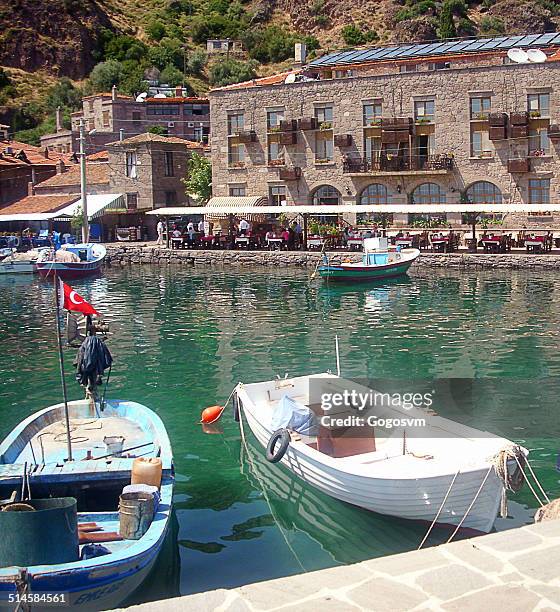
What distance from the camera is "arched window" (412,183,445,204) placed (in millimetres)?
49531

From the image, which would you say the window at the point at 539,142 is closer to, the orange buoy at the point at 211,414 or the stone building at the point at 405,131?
the stone building at the point at 405,131

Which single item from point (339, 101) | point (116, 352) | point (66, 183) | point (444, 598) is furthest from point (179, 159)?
point (444, 598)

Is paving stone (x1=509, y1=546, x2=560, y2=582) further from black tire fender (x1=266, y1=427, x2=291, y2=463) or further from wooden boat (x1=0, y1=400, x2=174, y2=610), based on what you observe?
black tire fender (x1=266, y1=427, x2=291, y2=463)

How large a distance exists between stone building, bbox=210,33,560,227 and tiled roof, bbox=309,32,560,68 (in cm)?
14

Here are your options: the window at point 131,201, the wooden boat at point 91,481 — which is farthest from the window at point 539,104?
the wooden boat at point 91,481

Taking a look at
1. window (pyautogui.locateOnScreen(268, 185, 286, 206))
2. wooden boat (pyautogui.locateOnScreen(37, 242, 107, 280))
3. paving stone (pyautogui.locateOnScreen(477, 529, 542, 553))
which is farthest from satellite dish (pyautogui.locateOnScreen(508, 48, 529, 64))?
paving stone (pyautogui.locateOnScreen(477, 529, 542, 553))

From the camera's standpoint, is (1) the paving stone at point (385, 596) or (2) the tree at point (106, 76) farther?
(2) the tree at point (106, 76)

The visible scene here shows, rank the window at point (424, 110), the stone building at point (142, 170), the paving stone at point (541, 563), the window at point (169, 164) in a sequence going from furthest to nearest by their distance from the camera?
the window at point (169, 164)
the stone building at point (142, 170)
the window at point (424, 110)
the paving stone at point (541, 563)

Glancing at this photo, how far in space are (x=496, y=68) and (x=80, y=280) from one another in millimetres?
24444

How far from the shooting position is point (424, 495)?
10430mm

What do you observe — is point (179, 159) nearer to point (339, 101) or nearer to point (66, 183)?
point (66, 183)

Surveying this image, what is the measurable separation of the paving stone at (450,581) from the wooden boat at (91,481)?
325cm

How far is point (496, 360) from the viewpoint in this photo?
67.6 ft

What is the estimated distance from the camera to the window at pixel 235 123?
54.8 m
